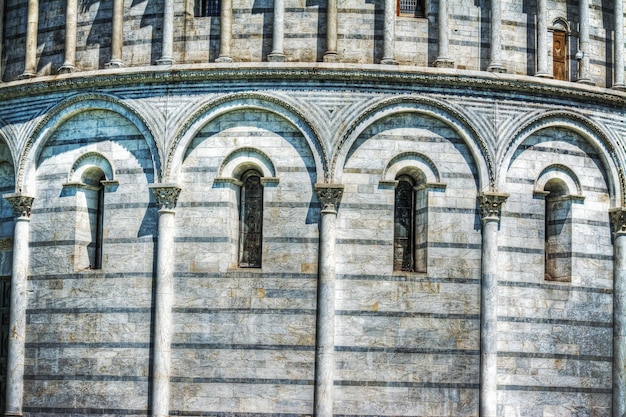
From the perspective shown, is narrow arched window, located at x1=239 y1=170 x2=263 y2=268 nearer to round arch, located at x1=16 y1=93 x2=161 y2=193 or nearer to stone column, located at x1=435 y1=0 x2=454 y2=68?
round arch, located at x1=16 y1=93 x2=161 y2=193

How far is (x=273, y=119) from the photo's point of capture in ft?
82.2

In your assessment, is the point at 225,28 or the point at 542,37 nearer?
the point at 225,28

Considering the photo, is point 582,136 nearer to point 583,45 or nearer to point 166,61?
point 583,45

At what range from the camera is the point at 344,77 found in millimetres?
24797

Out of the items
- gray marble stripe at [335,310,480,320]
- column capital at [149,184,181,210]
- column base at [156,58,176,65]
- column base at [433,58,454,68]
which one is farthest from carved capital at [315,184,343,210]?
column base at [156,58,176,65]

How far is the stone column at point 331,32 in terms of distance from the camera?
25.0 metres

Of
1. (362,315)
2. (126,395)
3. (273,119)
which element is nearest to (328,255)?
(362,315)

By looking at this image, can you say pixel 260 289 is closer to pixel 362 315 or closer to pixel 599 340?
pixel 362 315

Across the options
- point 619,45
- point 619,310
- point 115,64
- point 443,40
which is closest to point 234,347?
point 115,64

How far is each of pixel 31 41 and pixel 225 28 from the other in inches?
172

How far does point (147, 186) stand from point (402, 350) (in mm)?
5932

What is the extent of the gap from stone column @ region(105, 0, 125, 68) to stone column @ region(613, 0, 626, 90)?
1016 centimetres

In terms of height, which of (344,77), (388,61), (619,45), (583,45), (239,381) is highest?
(619,45)

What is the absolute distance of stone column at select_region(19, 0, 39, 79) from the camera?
26672 mm
